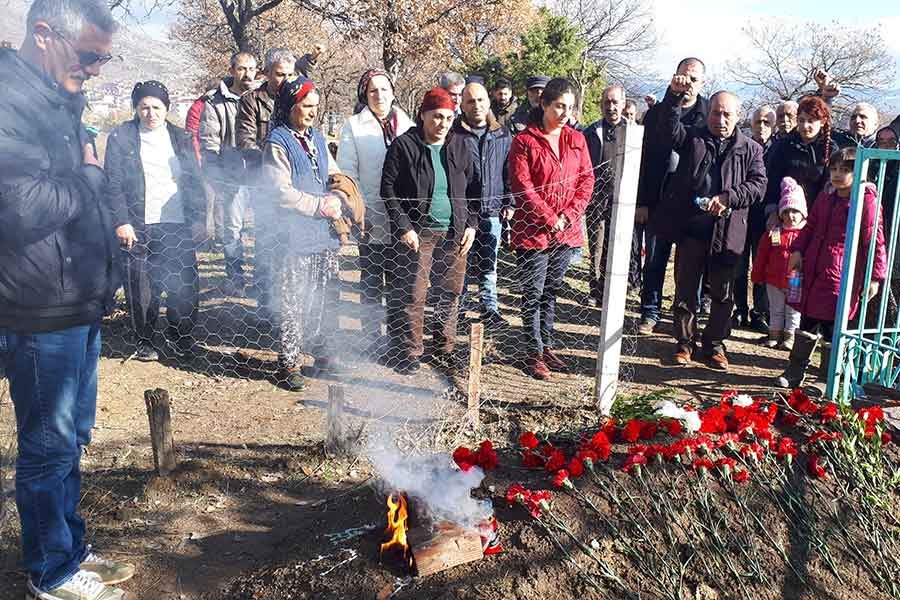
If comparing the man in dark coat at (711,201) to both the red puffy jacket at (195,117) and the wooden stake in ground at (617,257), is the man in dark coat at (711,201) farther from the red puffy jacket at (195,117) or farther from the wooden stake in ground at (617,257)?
the red puffy jacket at (195,117)

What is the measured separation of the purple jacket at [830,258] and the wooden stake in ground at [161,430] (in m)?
4.07

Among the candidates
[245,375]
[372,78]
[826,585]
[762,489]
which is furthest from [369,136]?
[826,585]

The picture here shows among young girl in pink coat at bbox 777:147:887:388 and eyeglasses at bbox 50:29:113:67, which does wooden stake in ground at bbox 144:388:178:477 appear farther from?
young girl in pink coat at bbox 777:147:887:388

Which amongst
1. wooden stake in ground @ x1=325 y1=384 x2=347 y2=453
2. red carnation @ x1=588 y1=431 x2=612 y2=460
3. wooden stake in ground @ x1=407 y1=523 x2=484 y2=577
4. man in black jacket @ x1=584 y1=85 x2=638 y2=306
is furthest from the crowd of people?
wooden stake in ground @ x1=407 y1=523 x2=484 y2=577

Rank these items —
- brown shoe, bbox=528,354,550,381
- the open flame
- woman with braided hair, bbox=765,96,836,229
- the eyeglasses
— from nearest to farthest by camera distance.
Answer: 1. the eyeglasses
2. the open flame
3. brown shoe, bbox=528,354,550,381
4. woman with braided hair, bbox=765,96,836,229

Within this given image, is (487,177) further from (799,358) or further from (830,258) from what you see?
(799,358)

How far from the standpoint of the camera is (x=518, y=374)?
539 centimetres

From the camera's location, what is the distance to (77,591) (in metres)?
2.75

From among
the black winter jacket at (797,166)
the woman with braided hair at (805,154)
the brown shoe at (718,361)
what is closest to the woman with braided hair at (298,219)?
the brown shoe at (718,361)

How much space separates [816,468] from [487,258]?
347 centimetres

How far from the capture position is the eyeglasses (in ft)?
8.02

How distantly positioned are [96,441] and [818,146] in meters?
5.75

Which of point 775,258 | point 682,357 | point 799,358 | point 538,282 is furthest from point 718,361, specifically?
point 538,282

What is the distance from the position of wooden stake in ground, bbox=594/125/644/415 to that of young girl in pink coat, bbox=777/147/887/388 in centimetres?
149
